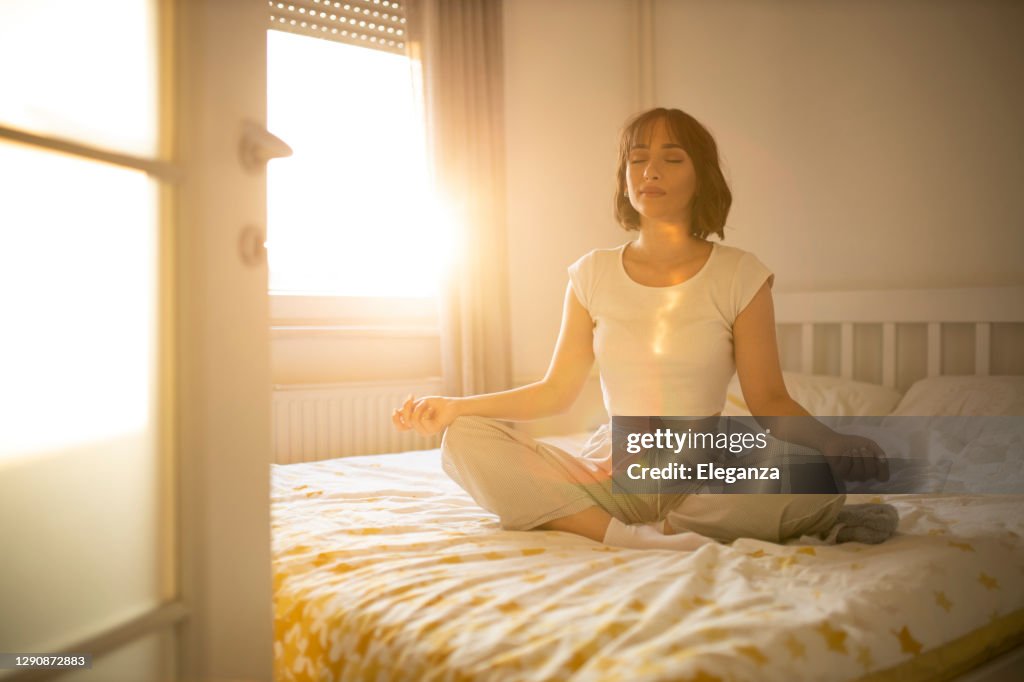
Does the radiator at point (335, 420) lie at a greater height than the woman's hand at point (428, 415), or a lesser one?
lesser

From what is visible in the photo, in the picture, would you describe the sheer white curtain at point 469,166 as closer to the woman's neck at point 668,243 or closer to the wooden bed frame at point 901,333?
the wooden bed frame at point 901,333

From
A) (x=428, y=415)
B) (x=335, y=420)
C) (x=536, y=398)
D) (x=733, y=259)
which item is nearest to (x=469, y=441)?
(x=428, y=415)

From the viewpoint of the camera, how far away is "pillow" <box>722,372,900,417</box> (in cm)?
221

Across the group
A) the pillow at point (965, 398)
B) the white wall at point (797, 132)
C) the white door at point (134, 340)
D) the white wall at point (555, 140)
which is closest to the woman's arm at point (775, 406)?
the white door at point (134, 340)

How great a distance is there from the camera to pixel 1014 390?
1.94m

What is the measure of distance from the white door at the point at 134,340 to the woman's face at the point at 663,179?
31.4 inches

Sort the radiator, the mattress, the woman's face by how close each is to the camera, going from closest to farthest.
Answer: the mattress, the woman's face, the radiator

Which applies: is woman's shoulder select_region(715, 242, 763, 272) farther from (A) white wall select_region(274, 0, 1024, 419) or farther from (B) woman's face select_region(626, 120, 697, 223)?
(A) white wall select_region(274, 0, 1024, 419)

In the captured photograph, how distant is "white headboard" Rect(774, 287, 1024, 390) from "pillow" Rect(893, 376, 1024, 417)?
0.18 metres

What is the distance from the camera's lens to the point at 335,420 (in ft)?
8.85

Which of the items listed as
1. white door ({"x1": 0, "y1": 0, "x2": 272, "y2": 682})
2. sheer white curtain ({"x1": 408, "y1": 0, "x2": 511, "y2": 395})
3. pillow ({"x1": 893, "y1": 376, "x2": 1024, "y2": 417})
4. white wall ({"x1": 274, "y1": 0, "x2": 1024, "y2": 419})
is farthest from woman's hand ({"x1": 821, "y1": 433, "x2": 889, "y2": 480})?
sheer white curtain ({"x1": 408, "y1": 0, "x2": 511, "y2": 395})

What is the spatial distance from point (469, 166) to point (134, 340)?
2.25m

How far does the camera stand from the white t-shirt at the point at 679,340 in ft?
4.57

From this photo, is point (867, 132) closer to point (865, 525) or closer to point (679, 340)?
point (679, 340)
